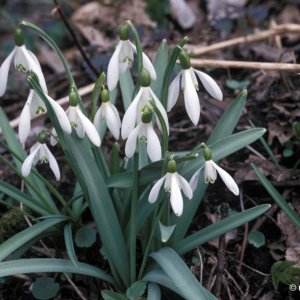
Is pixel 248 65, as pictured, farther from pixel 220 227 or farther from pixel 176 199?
pixel 176 199

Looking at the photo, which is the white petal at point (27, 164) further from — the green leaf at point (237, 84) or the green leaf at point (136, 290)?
the green leaf at point (237, 84)

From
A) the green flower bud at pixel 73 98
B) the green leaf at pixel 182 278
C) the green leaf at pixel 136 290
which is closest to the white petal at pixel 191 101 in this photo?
the green flower bud at pixel 73 98

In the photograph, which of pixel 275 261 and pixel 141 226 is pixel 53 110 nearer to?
pixel 141 226

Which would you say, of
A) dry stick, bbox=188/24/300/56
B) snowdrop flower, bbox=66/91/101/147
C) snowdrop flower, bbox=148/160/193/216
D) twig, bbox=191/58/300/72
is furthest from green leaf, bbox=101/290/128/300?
dry stick, bbox=188/24/300/56

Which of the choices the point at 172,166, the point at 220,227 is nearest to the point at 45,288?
the point at 220,227

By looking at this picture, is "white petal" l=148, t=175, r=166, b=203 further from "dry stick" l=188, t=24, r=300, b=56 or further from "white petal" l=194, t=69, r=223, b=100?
"dry stick" l=188, t=24, r=300, b=56

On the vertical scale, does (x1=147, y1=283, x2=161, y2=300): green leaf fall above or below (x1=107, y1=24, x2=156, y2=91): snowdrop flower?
below

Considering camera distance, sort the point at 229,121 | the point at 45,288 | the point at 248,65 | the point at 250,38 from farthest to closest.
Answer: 1. the point at 250,38
2. the point at 248,65
3. the point at 45,288
4. the point at 229,121
